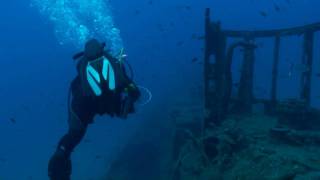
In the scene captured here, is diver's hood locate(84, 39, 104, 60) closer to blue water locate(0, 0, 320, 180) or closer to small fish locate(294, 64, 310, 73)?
small fish locate(294, 64, 310, 73)

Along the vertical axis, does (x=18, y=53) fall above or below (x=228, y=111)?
above

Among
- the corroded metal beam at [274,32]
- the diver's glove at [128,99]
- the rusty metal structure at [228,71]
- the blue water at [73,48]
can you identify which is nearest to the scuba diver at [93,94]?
the diver's glove at [128,99]

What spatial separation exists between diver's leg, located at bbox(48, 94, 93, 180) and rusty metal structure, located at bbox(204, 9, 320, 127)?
14.9 ft

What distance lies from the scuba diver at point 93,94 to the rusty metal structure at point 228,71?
436cm

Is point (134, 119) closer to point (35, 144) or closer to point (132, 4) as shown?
point (35, 144)

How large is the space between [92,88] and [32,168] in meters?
35.3

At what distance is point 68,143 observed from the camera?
6555 millimetres

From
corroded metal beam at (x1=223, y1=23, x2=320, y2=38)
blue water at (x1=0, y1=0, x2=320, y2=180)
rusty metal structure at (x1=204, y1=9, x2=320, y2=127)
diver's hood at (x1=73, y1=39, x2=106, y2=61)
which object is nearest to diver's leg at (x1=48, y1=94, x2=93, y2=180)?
diver's hood at (x1=73, y1=39, x2=106, y2=61)

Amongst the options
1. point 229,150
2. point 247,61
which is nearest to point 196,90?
point 247,61

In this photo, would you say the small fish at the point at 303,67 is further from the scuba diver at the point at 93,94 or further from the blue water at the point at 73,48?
the blue water at the point at 73,48

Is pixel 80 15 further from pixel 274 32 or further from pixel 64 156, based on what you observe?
pixel 64 156

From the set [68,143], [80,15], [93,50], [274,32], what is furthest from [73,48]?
[93,50]

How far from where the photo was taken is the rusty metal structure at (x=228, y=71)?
1084 cm

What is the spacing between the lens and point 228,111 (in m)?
11.7
